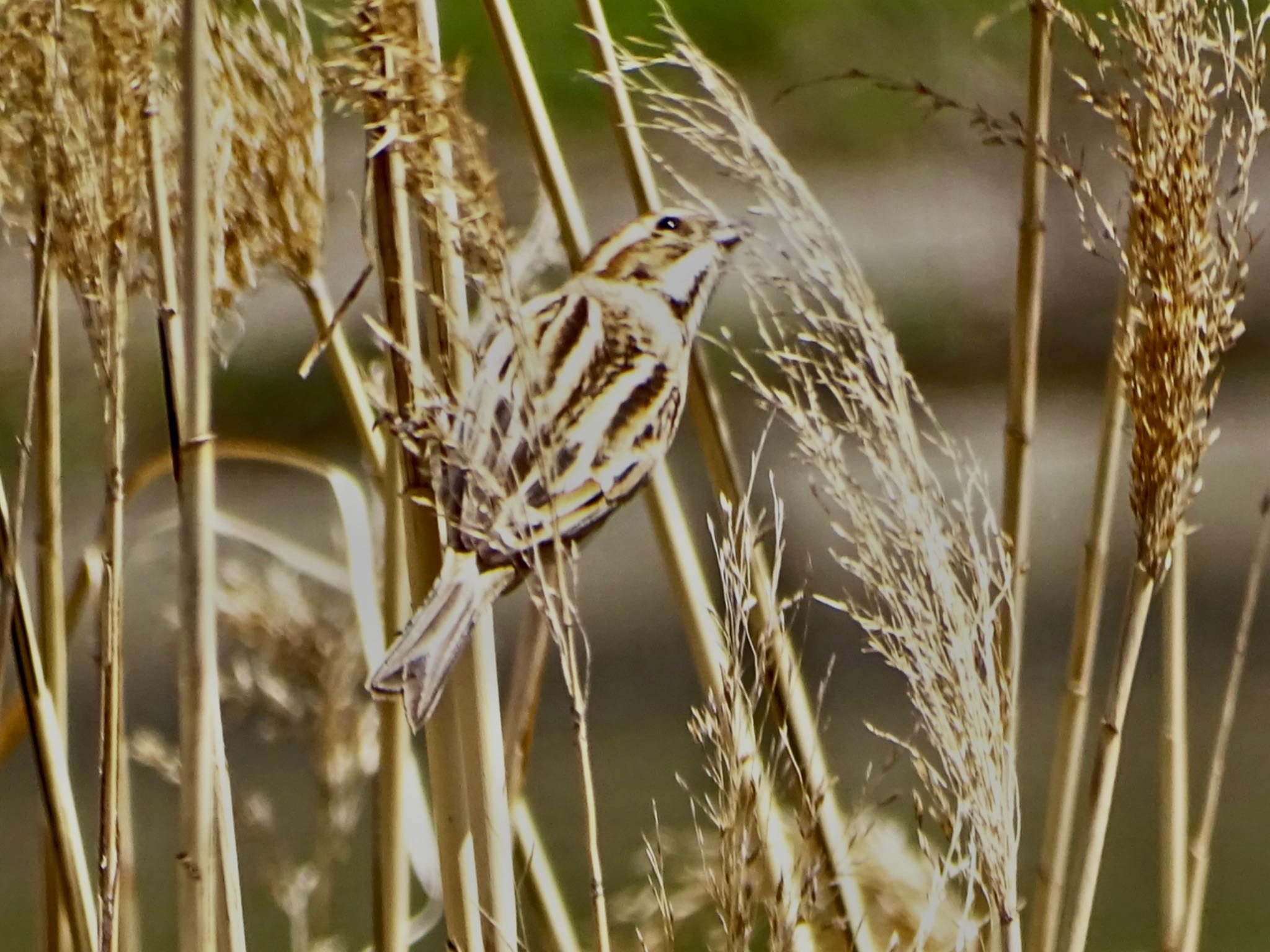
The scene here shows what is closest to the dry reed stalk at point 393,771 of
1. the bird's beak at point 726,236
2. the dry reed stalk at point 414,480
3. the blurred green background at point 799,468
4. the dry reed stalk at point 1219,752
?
the dry reed stalk at point 414,480

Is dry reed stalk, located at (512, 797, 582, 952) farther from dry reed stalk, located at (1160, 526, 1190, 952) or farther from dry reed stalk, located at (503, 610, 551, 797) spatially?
dry reed stalk, located at (1160, 526, 1190, 952)

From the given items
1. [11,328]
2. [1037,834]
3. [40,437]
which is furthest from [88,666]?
[40,437]

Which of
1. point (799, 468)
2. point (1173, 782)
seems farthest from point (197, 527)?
point (799, 468)

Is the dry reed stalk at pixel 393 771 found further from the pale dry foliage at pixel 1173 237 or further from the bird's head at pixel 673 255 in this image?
the pale dry foliage at pixel 1173 237

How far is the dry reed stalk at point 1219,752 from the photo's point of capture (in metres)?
0.56

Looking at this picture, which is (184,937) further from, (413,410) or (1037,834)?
(1037,834)

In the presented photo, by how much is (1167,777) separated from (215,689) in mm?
391

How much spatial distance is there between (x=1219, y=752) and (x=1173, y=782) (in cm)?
5

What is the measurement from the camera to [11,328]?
2482 millimetres

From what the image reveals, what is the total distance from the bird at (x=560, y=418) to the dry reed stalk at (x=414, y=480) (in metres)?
0.02

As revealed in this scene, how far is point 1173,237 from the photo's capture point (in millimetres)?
449

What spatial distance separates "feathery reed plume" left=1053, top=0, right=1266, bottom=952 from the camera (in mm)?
445

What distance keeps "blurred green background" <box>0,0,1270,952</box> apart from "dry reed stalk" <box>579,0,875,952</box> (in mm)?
1199

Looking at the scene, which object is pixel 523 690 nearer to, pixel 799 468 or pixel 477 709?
pixel 477 709
